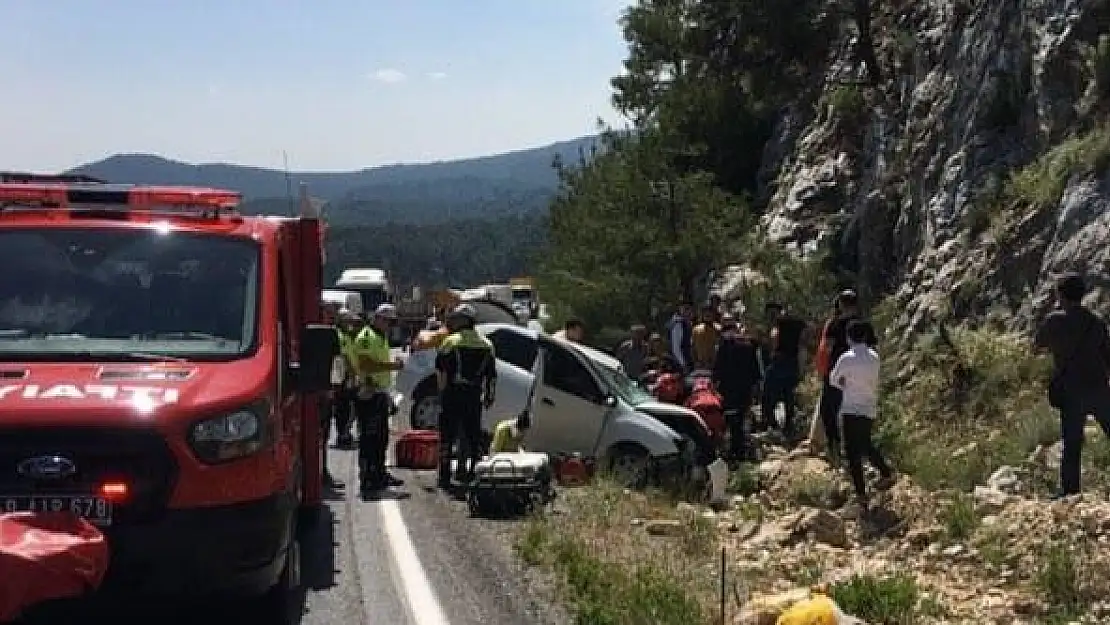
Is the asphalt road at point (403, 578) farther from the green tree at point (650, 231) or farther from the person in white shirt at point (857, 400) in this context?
the green tree at point (650, 231)

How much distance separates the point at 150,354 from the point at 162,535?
1181 mm

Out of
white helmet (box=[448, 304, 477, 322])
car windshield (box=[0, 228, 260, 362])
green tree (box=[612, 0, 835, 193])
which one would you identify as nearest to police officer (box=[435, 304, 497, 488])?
white helmet (box=[448, 304, 477, 322])

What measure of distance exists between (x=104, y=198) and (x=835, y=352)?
706 cm

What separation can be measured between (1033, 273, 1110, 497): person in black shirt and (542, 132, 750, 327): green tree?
47.2 feet

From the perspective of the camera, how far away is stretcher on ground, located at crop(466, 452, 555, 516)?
10555mm

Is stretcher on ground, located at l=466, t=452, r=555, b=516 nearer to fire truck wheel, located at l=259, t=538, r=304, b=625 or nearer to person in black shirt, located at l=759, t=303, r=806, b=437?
fire truck wheel, located at l=259, t=538, r=304, b=625

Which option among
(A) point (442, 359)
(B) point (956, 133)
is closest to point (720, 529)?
(A) point (442, 359)

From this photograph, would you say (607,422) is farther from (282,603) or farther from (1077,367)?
(282,603)

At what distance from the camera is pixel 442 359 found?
12.3 m

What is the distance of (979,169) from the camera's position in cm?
1788

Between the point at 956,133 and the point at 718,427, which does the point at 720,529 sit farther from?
the point at 956,133

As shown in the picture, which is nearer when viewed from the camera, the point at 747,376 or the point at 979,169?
the point at 747,376

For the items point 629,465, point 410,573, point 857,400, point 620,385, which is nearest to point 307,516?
point 410,573

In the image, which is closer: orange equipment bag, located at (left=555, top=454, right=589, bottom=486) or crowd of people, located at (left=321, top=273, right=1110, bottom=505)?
crowd of people, located at (left=321, top=273, right=1110, bottom=505)
